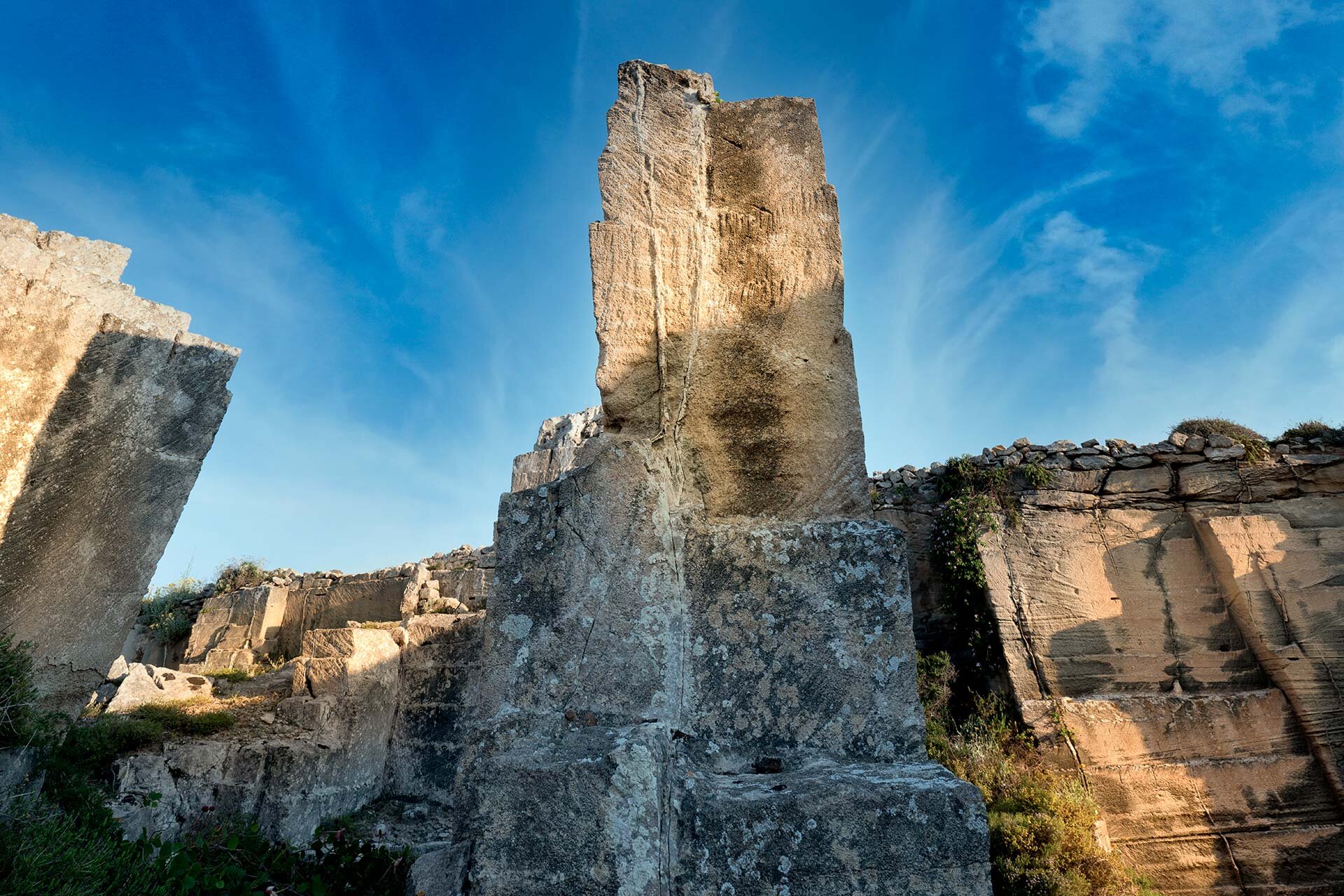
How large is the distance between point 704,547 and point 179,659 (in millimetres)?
14833

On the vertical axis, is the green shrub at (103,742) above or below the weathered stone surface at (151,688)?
below

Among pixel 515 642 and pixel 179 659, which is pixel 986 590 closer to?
pixel 515 642

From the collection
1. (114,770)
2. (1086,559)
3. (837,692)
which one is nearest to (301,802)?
(114,770)

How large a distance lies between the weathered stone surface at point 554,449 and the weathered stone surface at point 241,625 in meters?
4.54

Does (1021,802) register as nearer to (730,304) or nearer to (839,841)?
(839,841)

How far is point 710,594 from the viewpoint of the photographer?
1903 mm

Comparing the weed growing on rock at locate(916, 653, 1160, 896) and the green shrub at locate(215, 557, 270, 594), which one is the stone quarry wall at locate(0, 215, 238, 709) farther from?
the green shrub at locate(215, 557, 270, 594)

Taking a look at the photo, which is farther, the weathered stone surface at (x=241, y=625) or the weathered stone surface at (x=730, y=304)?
the weathered stone surface at (x=241, y=625)

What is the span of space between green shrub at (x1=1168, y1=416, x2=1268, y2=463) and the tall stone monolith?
354 inches

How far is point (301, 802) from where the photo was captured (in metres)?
5.16

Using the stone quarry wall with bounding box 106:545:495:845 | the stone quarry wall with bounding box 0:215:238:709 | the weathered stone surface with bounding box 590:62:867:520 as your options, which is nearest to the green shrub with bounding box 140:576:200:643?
the stone quarry wall with bounding box 106:545:495:845

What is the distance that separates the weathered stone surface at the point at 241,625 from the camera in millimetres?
11773

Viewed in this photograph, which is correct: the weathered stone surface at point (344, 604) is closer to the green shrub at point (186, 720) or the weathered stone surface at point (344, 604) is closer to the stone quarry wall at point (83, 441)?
the green shrub at point (186, 720)

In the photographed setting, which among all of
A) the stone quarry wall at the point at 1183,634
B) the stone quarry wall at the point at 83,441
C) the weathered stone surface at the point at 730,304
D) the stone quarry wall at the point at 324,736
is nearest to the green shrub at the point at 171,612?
the stone quarry wall at the point at 324,736
